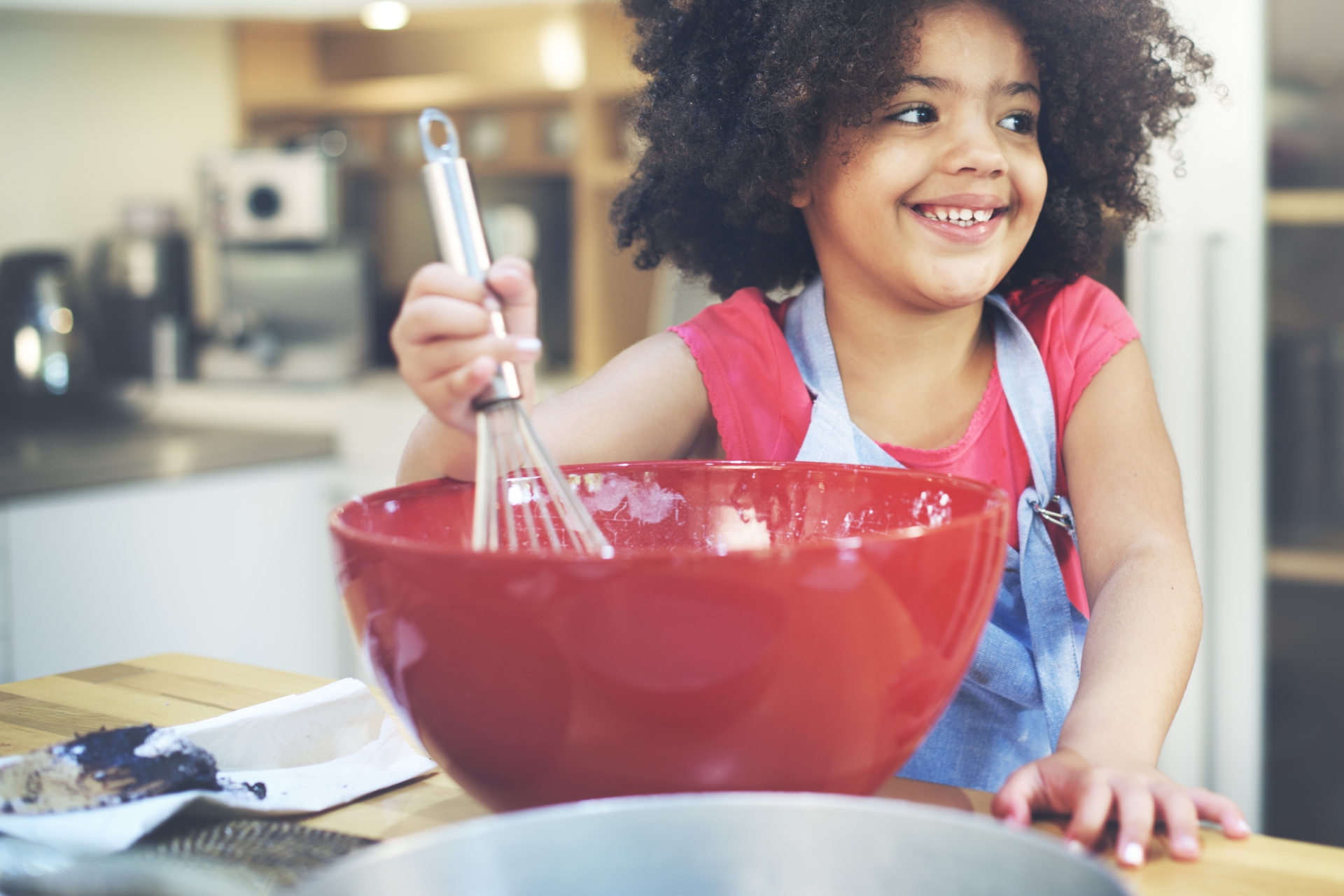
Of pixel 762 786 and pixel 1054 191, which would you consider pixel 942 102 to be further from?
pixel 762 786

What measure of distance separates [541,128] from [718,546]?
2197 mm

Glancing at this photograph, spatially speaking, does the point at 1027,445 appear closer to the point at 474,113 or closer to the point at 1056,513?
the point at 1056,513

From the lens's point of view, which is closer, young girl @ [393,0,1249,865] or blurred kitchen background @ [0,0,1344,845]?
young girl @ [393,0,1249,865]

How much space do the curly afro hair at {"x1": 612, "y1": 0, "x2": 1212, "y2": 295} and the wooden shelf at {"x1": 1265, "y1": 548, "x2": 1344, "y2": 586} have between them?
799mm

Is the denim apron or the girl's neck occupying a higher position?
the girl's neck

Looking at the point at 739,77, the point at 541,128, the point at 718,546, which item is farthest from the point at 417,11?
the point at 718,546

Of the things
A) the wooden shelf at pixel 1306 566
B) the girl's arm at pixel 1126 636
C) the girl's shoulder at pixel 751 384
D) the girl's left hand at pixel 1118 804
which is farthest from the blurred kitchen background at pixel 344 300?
the girl's left hand at pixel 1118 804

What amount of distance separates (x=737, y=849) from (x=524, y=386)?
0.90 ft

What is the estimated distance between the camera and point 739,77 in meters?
0.84

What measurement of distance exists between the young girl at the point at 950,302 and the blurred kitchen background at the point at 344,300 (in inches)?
8.9

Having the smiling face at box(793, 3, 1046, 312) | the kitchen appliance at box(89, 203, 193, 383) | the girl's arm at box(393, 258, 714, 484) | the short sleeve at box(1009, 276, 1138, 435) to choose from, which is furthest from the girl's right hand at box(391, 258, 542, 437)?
the kitchen appliance at box(89, 203, 193, 383)

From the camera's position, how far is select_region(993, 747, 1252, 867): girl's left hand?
448 mm

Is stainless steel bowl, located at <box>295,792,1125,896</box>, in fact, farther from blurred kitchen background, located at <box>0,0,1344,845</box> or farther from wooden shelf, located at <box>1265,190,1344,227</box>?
wooden shelf, located at <box>1265,190,1344,227</box>

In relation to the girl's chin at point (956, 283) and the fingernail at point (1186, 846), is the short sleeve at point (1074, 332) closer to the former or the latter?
the girl's chin at point (956, 283)
